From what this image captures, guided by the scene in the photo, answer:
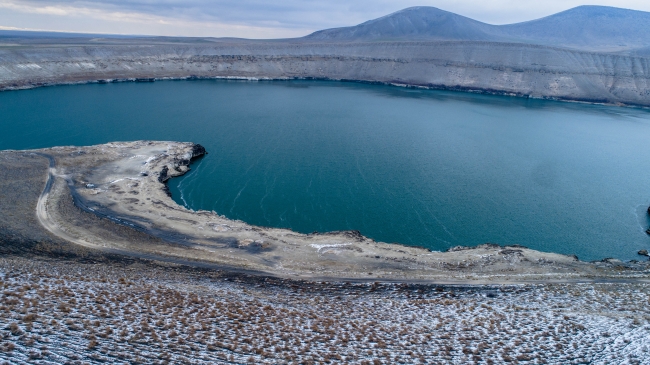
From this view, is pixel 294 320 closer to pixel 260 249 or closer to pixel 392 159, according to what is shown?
pixel 260 249

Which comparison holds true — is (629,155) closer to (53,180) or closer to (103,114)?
(53,180)

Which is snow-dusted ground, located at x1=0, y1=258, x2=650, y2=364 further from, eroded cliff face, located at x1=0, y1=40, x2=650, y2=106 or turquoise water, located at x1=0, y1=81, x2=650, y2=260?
eroded cliff face, located at x1=0, y1=40, x2=650, y2=106

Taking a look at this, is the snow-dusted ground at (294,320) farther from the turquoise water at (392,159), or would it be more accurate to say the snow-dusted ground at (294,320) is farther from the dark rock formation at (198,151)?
the dark rock formation at (198,151)

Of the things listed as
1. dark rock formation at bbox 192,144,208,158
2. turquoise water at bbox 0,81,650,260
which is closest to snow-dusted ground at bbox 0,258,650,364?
turquoise water at bbox 0,81,650,260

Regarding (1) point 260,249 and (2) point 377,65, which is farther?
(2) point 377,65

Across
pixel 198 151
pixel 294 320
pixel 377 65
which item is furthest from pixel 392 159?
pixel 377 65

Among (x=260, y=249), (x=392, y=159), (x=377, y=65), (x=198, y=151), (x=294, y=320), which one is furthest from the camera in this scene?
(x=377, y=65)

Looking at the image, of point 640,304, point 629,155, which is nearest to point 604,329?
point 640,304

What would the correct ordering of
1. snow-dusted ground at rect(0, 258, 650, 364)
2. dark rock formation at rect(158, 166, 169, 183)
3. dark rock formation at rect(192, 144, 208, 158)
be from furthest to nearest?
dark rock formation at rect(192, 144, 208, 158)
dark rock formation at rect(158, 166, 169, 183)
snow-dusted ground at rect(0, 258, 650, 364)
